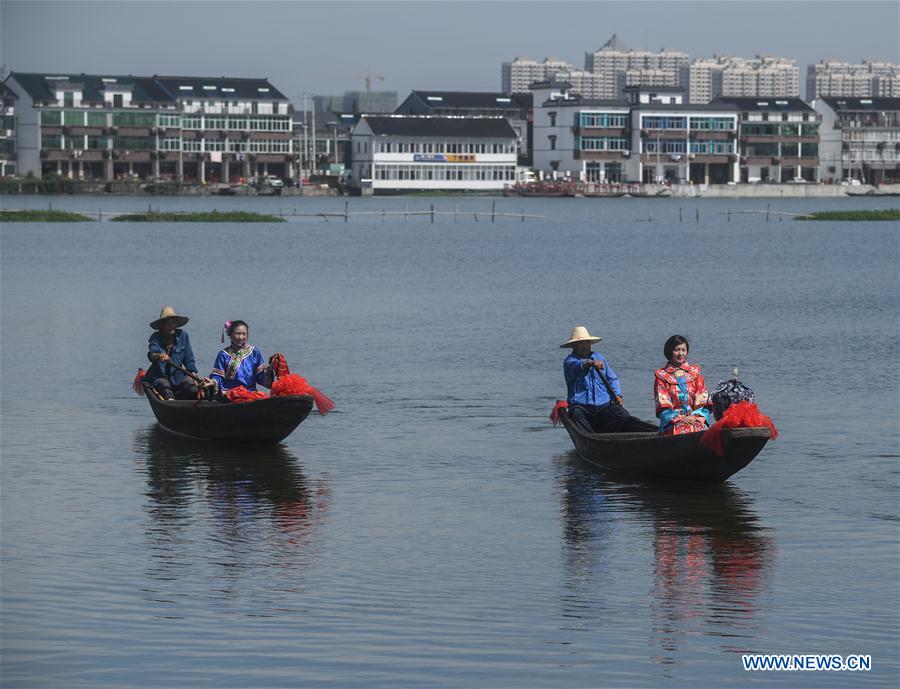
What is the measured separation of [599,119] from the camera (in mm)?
180875

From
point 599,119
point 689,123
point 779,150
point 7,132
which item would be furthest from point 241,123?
point 779,150

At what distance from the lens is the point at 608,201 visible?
179 m

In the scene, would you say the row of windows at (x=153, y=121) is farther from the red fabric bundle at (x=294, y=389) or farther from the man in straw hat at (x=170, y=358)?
the red fabric bundle at (x=294, y=389)

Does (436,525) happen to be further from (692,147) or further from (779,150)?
(779,150)

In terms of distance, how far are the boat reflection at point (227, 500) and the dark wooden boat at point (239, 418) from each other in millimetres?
235

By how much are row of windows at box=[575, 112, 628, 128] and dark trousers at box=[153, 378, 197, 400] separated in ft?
525

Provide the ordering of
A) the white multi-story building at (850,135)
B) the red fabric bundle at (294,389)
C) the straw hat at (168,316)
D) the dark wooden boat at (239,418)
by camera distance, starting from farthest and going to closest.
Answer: the white multi-story building at (850,135) → the straw hat at (168,316) → the dark wooden boat at (239,418) → the red fabric bundle at (294,389)

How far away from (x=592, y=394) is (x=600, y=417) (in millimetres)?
355

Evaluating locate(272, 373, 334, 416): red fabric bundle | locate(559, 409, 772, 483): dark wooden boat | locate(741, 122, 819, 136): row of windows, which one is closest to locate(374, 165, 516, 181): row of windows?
locate(741, 122, 819, 136): row of windows

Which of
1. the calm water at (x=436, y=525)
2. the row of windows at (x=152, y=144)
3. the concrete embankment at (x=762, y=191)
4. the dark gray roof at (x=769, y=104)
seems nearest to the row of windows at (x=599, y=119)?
the concrete embankment at (x=762, y=191)

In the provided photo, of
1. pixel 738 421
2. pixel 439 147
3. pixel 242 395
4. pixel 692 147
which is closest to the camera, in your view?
pixel 738 421

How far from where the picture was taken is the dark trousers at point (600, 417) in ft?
67.4

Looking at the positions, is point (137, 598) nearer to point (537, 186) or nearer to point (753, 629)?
point (753, 629)

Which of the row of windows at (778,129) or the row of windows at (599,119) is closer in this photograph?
the row of windows at (599,119)
